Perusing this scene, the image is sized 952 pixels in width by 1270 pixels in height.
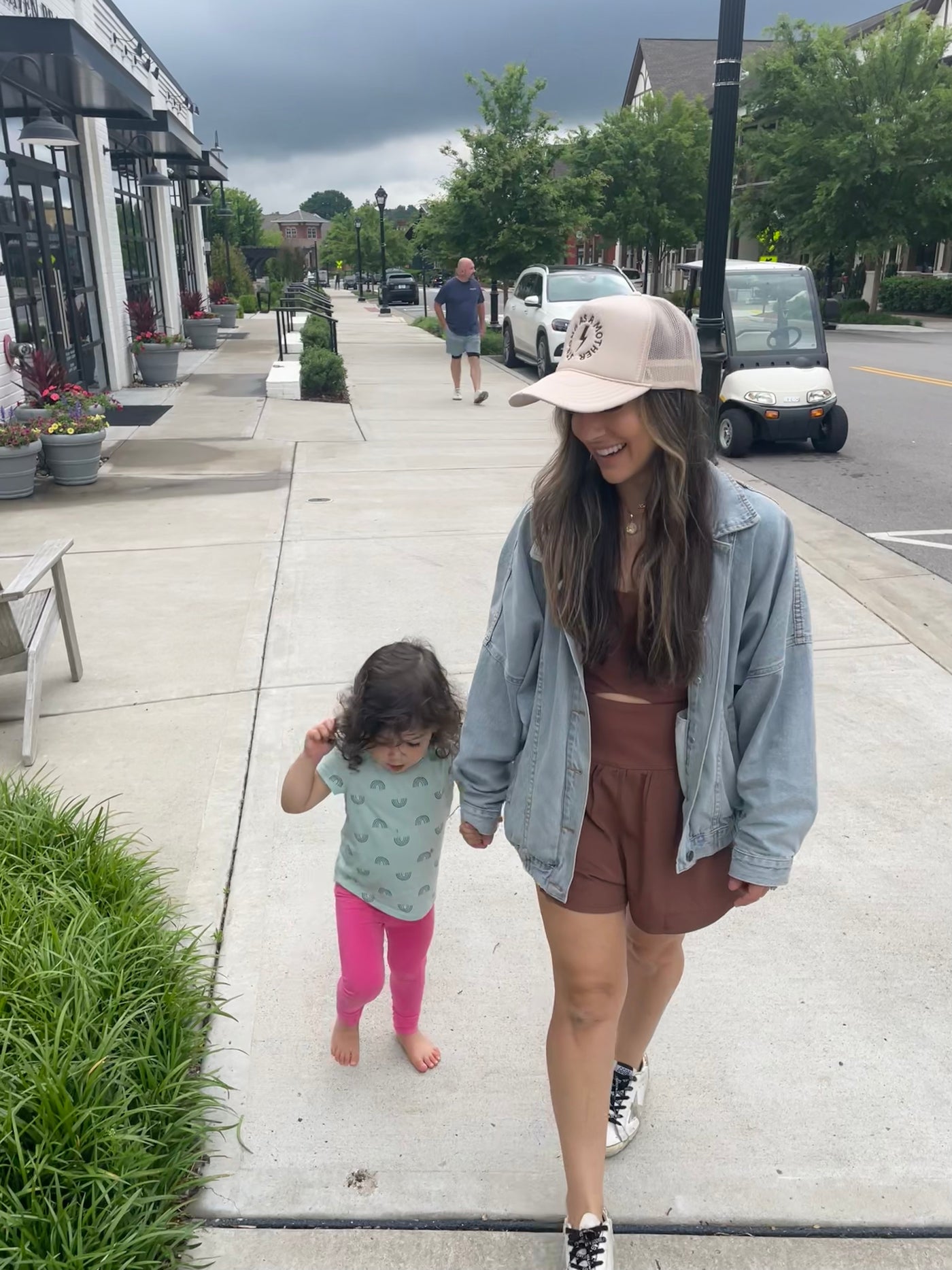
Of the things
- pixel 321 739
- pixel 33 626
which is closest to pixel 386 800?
pixel 321 739

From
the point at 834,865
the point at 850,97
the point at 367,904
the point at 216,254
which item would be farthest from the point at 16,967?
the point at 216,254

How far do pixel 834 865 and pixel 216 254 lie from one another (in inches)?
1781

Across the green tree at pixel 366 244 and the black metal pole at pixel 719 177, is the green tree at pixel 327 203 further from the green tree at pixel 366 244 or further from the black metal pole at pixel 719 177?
the black metal pole at pixel 719 177

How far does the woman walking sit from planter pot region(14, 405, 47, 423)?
26.6ft

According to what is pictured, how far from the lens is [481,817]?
6.83 ft

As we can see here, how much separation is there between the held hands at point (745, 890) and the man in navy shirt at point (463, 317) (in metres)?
11.8

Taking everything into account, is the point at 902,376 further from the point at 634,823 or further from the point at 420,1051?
the point at 634,823

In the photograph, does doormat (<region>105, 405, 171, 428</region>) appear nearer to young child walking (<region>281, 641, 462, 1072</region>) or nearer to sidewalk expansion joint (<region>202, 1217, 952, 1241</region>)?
young child walking (<region>281, 641, 462, 1072</region>)

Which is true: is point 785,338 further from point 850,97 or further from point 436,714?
point 850,97

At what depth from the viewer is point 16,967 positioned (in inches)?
97.1

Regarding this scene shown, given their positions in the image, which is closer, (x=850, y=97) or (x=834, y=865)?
(x=834, y=865)

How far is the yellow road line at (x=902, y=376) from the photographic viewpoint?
16.7 m

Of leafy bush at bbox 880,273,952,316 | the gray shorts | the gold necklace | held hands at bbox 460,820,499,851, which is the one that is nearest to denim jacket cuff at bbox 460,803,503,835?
held hands at bbox 460,820,499,851

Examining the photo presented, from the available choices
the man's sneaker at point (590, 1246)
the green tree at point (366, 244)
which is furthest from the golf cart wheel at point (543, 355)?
the green tree at point (366, 244)
